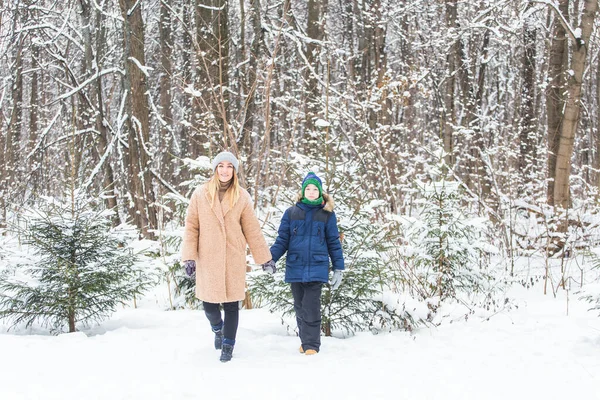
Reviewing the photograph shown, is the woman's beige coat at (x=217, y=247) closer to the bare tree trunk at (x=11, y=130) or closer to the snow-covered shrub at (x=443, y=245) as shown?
the snow-covered shrub at (x=443, y=245)

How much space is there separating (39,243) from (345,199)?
10.0 feet

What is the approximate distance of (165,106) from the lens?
16.3m

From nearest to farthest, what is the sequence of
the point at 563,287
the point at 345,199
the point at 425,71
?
1. the point at 345,199
2. the point at 563,287
3. the point at 425,71

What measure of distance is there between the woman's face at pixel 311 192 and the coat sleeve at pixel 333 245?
0.79 feet

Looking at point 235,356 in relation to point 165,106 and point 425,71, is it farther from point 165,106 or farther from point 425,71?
point 165,106

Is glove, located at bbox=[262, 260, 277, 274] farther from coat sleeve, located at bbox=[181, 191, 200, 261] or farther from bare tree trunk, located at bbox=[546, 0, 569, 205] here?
bare tree trunk, located at bbox=[546, 0, 569, 205]

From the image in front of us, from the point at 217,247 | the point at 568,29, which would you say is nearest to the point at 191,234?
the point at 217,247

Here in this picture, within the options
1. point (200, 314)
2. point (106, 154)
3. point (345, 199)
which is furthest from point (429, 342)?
point (106, 154)

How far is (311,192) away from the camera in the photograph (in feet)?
14.8

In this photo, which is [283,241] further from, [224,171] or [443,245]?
[443,245]

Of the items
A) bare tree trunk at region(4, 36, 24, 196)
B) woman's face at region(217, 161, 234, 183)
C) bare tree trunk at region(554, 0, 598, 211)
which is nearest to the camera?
woman's face at region(217, 161, 234, 183)

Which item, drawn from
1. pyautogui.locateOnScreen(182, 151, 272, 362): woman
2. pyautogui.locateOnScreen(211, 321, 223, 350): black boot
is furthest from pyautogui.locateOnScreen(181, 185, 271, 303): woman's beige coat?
pyautogui.locateOnScreen(211, 321, 223, 350): black boot

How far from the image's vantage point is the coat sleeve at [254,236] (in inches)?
172

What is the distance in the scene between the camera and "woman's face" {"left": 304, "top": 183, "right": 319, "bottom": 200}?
450 cm
